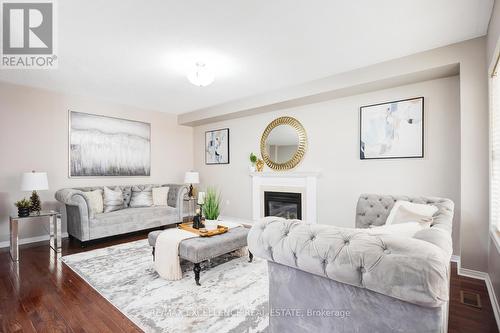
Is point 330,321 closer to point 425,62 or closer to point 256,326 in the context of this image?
point 256,326

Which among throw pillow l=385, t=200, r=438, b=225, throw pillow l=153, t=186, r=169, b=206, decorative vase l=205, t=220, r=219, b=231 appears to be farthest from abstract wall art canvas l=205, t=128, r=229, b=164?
throw pillow l=385, t=200, r=438, b=225

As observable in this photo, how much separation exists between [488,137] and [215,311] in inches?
128

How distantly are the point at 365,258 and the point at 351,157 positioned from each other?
10.9ft

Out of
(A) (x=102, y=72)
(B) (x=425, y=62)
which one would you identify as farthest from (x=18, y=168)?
(B) (x=425, y=62)

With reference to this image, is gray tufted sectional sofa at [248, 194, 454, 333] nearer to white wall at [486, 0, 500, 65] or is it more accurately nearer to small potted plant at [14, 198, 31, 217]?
white wall at [486, 0, 500, 65]

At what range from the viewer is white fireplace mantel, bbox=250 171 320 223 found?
176 inches

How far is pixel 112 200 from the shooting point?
4.50 meters

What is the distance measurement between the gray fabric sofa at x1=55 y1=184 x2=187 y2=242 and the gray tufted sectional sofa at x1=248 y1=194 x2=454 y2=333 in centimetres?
354

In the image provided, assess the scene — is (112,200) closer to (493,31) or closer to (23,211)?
(23,211)

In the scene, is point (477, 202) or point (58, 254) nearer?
point (477, 202)

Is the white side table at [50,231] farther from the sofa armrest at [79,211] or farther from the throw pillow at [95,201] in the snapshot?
the throw pillow at [95,201]

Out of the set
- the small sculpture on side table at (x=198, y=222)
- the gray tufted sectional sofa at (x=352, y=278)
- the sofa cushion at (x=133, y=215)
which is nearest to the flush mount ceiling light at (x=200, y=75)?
the small sculpture on side table at (x=198, y=222)

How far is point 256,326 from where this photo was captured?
1876 mm

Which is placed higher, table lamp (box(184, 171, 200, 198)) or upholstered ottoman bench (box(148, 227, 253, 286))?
table lamp (box(184, 171, 200, 198))
